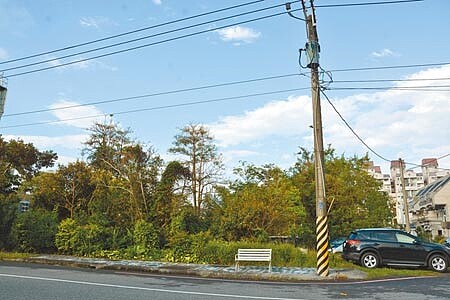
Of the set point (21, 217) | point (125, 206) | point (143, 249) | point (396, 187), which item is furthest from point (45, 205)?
point (396, 187)

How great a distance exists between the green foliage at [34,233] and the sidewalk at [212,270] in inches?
94.8

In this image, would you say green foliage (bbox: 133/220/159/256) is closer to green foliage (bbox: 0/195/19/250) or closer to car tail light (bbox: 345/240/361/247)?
green foliage (bbox: 0/195/19/250)

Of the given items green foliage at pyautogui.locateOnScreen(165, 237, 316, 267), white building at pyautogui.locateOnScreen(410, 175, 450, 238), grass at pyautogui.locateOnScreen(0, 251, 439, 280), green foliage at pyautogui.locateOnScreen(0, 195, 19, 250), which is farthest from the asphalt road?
white building at pyautogui.locateOnScreen(410, 175, 450, 238)

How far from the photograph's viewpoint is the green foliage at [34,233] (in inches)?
811

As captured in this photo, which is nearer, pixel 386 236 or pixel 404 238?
pixel 404 238

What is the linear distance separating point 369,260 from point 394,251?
0.98 m

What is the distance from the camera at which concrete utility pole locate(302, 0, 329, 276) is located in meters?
13.9

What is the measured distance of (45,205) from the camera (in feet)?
86.0

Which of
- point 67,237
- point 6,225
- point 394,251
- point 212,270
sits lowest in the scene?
point 212,270

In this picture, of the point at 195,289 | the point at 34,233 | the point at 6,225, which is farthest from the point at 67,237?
the point at 195,289

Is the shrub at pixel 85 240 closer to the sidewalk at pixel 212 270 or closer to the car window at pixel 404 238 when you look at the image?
the sidewalk at pixel 212 270

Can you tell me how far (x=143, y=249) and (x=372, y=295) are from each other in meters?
→ 11.7

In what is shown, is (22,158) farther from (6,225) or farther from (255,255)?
(255,255)

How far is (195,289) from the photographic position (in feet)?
34.0
